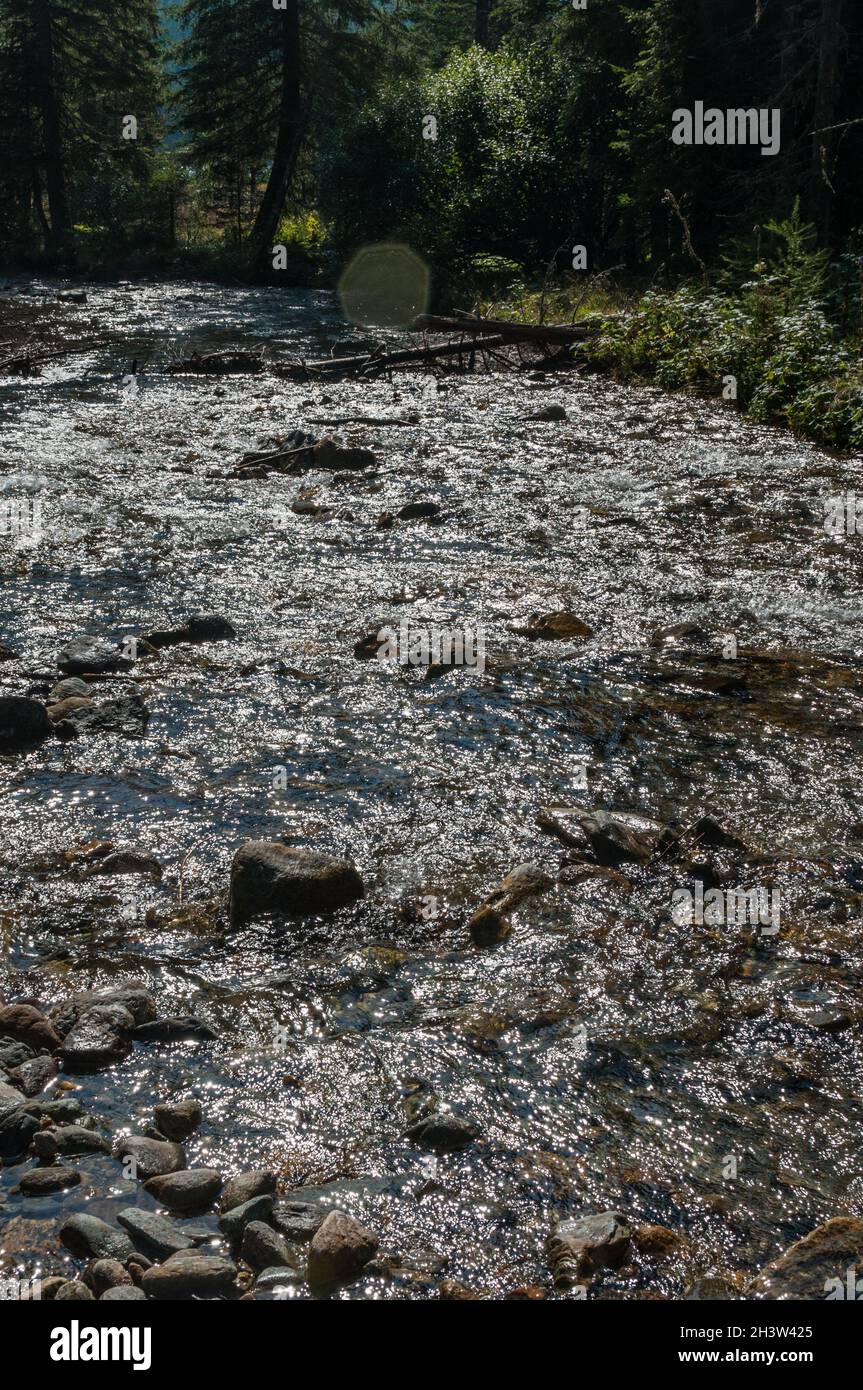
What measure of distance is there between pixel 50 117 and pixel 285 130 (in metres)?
9.62

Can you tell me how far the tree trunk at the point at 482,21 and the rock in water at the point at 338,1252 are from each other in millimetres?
53940

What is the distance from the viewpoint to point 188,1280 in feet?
8.36

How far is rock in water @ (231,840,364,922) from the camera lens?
13.3ft

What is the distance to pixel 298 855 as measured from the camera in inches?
163

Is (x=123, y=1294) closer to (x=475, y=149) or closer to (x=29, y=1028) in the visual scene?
(x=29, y=1028)

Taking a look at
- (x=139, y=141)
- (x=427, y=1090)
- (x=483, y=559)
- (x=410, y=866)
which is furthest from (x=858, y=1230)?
(x=139, y=141)

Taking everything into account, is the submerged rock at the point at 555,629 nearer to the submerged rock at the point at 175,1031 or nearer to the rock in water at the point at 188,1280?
the submerged rock at the point at 175,1031

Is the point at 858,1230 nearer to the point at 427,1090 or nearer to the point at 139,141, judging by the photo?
the point at 427,1090

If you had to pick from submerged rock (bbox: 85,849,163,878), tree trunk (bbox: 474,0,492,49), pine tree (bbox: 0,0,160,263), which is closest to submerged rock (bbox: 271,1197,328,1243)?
submerged rock (bbox: 85,849,163,878)

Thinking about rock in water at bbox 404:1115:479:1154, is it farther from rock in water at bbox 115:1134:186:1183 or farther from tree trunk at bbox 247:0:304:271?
tree trunk at bbox 247:0:304:271

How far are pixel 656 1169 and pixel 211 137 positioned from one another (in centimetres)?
3956

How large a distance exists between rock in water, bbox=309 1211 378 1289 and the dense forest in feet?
32.4

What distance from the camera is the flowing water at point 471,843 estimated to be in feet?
9.80

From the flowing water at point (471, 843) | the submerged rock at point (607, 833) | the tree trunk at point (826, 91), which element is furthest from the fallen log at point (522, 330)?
the submerged rock at point (607, 833)
